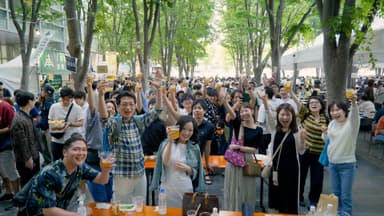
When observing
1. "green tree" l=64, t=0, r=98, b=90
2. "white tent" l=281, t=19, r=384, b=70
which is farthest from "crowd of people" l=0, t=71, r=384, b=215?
"white tent" l=281, t=19, r=384, b=70

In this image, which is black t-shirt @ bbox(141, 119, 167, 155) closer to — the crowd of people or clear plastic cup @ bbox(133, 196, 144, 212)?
the crowd of people

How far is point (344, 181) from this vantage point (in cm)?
421

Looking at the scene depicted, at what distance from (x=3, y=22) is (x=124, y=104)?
60.0ft

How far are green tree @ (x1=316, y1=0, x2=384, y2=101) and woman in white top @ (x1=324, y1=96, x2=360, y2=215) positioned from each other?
165 centimetres

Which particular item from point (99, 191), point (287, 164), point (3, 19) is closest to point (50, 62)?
point (3, 19)

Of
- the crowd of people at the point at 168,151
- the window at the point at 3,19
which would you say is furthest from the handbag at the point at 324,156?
the window at the point at 3,19

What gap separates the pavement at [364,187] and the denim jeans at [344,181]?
0.96m

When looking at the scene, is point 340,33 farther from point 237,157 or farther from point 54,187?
point 54,187

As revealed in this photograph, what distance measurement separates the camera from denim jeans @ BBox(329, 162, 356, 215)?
4.20m

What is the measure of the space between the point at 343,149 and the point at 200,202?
2.35 metres

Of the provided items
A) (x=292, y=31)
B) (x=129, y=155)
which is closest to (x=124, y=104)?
(x=129, y=155)

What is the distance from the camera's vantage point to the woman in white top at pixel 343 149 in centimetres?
413

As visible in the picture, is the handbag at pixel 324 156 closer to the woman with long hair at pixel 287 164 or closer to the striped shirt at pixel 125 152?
the woman with long hair at pixel 287 164

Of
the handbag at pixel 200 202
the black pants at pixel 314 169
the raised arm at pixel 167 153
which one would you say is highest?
the raised arm at pixel 167 153
